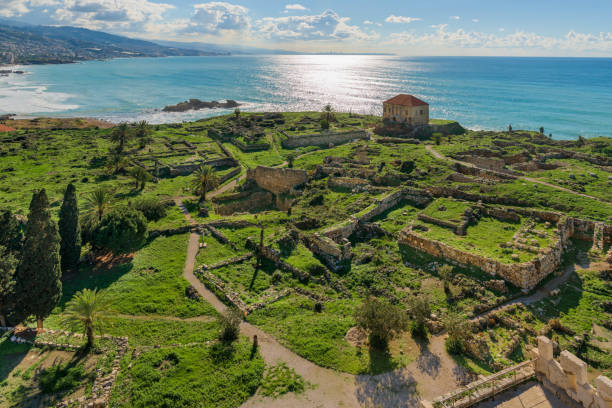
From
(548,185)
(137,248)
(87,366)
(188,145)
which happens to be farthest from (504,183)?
(188,145)

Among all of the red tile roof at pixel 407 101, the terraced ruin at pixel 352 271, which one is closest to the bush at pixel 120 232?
the terraced ruin at pixel 352 271

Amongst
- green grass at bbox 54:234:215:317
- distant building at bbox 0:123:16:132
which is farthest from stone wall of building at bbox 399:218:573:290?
distant building at bbox 0:123:16:132

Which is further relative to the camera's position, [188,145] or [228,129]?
[228,129]

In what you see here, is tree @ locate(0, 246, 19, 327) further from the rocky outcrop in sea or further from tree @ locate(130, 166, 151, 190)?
the rocky outcrop in sea

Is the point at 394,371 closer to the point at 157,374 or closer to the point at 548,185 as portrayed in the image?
the point at 157,374

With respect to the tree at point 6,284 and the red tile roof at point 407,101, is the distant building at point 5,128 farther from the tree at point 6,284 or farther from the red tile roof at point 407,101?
the red tile roof at point 407,101

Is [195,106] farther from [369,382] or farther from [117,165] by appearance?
[369,382]
